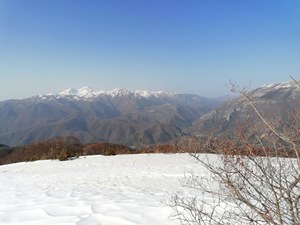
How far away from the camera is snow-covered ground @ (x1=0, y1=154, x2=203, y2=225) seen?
5.14 m

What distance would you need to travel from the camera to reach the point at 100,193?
817cm

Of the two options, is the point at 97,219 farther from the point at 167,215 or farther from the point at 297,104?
the point at 297,104

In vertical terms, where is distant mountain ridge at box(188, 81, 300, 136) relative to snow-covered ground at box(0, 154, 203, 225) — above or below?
above

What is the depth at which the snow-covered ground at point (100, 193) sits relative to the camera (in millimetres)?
5145

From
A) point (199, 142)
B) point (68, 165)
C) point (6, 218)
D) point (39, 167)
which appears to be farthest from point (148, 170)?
point (199, 142)

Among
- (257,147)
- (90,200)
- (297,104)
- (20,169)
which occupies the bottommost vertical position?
(20,169)

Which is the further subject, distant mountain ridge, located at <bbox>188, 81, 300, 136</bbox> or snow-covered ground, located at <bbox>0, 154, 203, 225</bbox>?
snow-covered ground, located at <bbox>0, 154, 203, 225</bbox>

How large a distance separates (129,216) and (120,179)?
5.93 meters

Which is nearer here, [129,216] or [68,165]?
[129,216]

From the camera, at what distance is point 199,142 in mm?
4020

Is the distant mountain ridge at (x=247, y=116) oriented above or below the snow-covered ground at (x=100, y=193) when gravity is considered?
above

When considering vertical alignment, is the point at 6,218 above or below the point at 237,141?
below

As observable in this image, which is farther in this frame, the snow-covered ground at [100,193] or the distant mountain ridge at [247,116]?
the snow-covered ground at [100,193]

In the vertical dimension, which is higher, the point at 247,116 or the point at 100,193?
the point at 247,116
